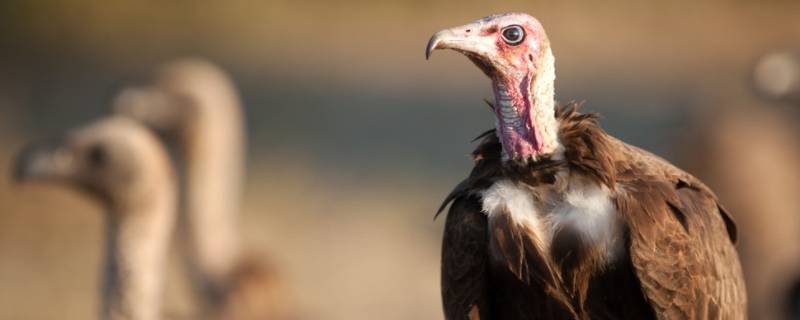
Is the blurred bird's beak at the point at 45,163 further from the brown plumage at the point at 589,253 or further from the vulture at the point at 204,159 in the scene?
the brown plumage at the point at 589,253

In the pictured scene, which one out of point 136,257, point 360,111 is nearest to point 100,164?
point 136,257

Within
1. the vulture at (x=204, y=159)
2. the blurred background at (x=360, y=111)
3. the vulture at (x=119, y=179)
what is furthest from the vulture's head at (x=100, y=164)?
the blurred background at (x=360, y=111)

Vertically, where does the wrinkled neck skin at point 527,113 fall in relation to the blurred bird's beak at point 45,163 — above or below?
below

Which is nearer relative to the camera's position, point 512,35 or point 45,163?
point 512,35

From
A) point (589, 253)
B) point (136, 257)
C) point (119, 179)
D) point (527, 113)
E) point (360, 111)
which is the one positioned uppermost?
point (360, 111)

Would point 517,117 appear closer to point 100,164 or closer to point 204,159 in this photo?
point 100,164

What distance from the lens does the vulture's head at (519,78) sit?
3.77 m

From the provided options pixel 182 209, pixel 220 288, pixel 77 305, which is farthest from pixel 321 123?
pixel 220 288

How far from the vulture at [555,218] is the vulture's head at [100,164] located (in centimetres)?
273

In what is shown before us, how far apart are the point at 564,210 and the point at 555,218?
0.10ft

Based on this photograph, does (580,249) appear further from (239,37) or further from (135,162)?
(239,37)

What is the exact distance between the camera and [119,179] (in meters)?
6.52

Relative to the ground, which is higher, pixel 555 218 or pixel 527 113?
pixel 527 113

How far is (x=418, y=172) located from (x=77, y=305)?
2492 mm
